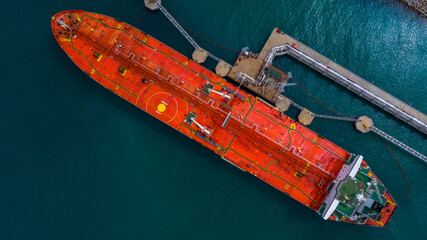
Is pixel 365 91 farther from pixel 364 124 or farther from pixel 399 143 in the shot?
pixel 399 143

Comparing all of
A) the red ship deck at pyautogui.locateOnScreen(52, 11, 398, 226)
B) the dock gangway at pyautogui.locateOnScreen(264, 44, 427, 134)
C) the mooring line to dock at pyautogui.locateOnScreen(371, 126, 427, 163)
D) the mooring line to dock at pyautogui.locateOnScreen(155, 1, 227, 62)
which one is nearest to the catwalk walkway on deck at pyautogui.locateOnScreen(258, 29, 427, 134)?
the dock gangway at pyautogui.locateOnScreen(264, 44, 427, 134)

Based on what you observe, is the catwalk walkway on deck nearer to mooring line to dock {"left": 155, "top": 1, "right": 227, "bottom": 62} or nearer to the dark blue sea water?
the dark blue sea water

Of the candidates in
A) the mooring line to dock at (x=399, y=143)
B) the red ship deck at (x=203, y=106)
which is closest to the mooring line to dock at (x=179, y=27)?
the red ship deck at (x=203, y=106)

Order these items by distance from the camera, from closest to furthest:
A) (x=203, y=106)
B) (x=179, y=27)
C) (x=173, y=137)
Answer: (x=203, y=106), (x=173, y=137), (x=179, y=27)

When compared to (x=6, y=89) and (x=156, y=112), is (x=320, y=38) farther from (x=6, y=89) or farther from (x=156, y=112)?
(x=6, y=89)

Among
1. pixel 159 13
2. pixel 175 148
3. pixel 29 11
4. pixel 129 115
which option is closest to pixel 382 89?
pixel 175 148

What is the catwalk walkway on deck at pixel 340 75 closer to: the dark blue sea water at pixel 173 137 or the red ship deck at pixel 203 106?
the dark blue sea water at pixel 173 137

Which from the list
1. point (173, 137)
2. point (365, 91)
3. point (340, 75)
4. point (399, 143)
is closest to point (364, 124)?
point (365, 91)
